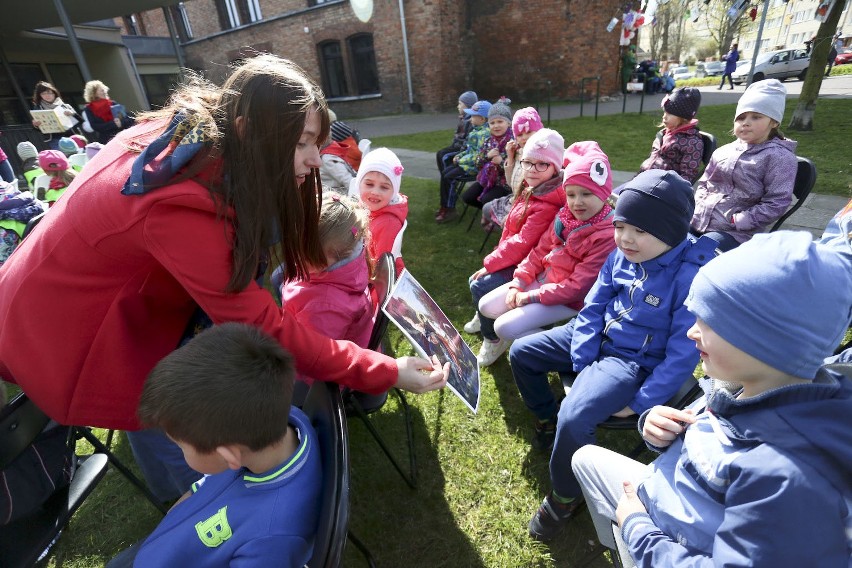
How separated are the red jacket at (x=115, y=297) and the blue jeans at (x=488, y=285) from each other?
1.73 meters

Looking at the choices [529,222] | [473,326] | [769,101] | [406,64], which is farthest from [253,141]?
[406,64]

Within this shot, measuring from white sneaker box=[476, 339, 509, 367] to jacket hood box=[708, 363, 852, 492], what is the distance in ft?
6.62

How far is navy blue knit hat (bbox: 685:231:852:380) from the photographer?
0.99 m

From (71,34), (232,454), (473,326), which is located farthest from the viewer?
(71,34)

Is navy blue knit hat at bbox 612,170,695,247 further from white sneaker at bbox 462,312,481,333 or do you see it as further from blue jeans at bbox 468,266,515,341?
white sneaker at bbox 462,312,481,333

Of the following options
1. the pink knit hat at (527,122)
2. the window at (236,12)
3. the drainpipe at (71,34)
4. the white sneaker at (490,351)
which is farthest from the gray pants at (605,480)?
the window at (236,12)

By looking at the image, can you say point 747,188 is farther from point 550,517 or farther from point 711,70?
point 711,70

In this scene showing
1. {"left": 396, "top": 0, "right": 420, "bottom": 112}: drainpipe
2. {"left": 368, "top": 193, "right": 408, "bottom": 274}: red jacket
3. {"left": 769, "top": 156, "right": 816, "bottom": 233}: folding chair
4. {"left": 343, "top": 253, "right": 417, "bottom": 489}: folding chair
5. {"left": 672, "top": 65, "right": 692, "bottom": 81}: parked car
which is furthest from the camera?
{"left": 672, "top": 65, "right": 692, "bottom": 81}: parked car

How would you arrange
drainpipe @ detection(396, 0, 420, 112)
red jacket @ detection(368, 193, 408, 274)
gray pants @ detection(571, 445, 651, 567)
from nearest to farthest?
gray pants @ detection(571, 445, 651, 567) → red jacket @ detection(368, 193, 408, 274) → drainpipe @ detection(396, 0, 420, 112)

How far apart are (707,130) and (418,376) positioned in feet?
33.7

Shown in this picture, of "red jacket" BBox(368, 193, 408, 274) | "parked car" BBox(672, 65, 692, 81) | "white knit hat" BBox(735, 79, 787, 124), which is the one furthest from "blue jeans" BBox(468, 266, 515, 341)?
"parked car" BBox(672, 65, 692, 81)

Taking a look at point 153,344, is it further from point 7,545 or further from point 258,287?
point 7,545

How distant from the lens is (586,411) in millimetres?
1866

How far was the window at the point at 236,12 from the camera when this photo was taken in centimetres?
1905
